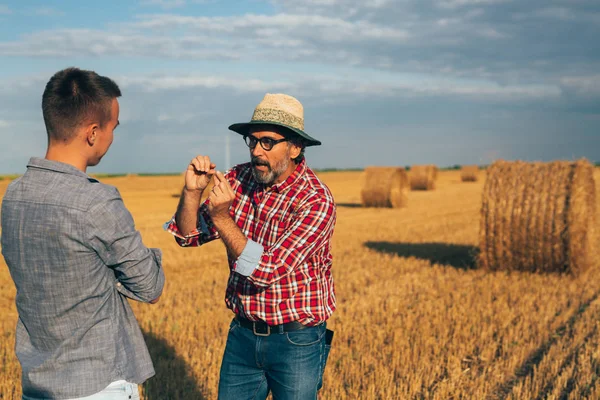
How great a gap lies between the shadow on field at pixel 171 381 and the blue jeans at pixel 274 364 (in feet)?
6.34

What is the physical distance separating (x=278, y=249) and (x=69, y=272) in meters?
1.05

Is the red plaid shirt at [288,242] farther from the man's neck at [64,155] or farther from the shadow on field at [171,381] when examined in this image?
the shadow on field at [171,381]

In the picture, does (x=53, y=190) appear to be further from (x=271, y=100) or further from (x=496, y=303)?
(x=496, y=303)

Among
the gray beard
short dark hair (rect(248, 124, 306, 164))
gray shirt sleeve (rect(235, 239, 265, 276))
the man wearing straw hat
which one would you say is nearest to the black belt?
the man wearing straw hat

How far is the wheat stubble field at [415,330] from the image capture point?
5.46 meters

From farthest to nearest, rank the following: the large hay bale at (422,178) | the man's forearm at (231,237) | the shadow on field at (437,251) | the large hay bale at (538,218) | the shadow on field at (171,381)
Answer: the large hay bale at (422,178) → the shadow on field at (437,251) → the large hay bale at (538,218) → the shadow on field at (171,381) → the man's forearm at (231,237)

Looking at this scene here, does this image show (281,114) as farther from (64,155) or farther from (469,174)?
(469,174)

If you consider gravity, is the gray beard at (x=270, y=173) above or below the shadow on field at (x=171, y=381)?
above

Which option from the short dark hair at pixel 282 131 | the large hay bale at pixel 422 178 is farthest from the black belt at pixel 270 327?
the large hay bale at pixel 422 178

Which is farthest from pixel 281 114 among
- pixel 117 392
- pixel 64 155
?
pixel 117 392

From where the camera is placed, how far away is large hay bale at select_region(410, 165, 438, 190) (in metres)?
Result: 34.2

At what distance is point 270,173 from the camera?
3236 mm

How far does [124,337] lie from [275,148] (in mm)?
1266

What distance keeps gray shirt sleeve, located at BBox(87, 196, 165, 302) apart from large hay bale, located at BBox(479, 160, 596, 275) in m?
9.06
